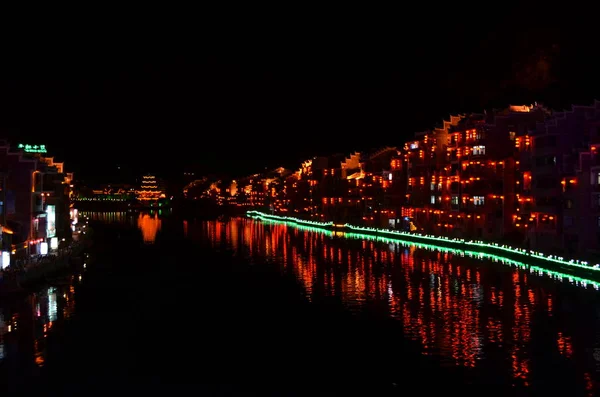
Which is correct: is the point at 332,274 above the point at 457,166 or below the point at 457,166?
below

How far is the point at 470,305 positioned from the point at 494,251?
1995 cm

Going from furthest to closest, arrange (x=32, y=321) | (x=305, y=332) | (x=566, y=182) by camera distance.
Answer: (x=566, y=182)
(x=32, y=321)
(x=305, y=332)

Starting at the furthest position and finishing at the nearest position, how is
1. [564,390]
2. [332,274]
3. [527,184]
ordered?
[527,184]
[332,274]
[564,390]

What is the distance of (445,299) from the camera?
105ft

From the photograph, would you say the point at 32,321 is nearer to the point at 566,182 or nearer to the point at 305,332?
the point at 305,332

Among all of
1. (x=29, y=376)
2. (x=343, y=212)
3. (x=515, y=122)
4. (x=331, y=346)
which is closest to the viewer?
(x=29, y=376)

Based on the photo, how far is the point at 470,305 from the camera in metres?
30.4

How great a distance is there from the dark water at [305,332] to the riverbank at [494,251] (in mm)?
2156

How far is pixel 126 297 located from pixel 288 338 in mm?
12003

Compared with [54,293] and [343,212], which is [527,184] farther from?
[343,212]

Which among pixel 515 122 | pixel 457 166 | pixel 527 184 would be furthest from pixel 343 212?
pixel 527 184

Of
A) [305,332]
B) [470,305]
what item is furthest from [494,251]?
[305,332]

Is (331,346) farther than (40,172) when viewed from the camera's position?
No

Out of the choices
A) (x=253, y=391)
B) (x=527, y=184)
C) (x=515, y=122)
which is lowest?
(x=253, y=391)
